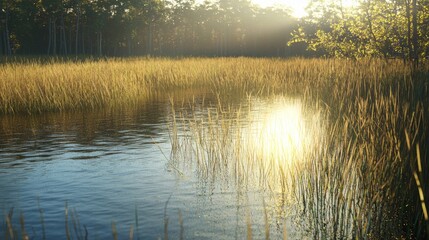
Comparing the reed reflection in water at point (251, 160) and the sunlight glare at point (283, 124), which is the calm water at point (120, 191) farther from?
the sunlight glare at point (283, 124)

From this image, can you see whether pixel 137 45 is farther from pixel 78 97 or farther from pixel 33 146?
pixel 33 146

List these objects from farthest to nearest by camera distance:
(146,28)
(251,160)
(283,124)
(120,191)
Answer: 1. (146,28)
2. (283,124)
3. (251,160)
4. (120,191)

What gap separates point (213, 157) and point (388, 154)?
287 centimetres

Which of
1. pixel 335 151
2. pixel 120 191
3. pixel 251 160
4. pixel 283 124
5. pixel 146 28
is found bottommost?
pixel 120 191

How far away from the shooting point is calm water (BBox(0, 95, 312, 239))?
440 cm

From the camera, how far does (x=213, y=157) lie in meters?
6.56

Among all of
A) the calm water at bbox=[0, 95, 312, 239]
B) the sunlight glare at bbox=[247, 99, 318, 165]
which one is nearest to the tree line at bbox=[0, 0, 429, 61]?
the sunlight glare at bbox=[247, 99, 318, 165]

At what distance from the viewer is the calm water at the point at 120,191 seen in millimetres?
4398

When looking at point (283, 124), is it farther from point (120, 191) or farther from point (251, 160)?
point (120, 191)

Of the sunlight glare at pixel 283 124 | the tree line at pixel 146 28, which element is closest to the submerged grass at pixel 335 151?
the sunlight glare at pixel 283 124

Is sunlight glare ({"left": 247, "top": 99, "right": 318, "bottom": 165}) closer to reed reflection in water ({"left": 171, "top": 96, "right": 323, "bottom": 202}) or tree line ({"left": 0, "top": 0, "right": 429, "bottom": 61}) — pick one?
reed reflection in water ({"left": 171, "top": 96, "right": 323, "bottom": 202})

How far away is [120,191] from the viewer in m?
5.49

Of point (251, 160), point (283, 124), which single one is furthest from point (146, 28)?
point (251, 160)

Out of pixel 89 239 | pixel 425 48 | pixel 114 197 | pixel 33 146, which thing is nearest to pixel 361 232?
pixel 89 239
